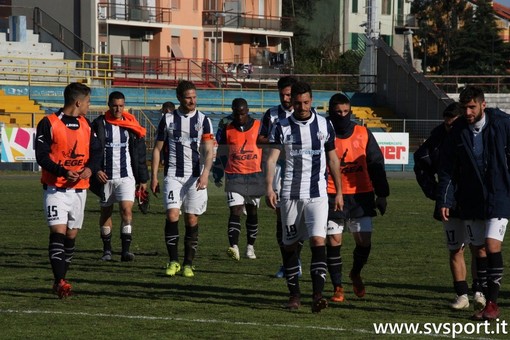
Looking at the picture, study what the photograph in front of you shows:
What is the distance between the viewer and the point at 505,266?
14.6 metres

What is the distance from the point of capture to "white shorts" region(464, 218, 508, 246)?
1020 centimetres

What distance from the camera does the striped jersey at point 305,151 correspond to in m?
10.7

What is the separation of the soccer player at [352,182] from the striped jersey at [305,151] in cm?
64

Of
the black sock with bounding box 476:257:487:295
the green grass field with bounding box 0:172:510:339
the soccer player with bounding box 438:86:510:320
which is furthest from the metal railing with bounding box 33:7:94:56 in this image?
the soccer player with bounding box 438:86:510:320

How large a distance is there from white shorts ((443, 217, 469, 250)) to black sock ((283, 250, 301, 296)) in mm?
1403

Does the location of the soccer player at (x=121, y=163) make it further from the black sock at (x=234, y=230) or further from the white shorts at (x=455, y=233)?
the white shorts at (x=455, y=233)

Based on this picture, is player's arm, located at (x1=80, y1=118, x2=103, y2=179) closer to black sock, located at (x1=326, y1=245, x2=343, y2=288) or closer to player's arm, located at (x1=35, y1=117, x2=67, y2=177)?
player's arm, located at (x1=35, y1=117, x2=67, y2=177)

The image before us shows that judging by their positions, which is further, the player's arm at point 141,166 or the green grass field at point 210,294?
the player's arm at point 141,166

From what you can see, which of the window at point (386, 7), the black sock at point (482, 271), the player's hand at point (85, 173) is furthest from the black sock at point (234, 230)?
the window at point (386, 7)

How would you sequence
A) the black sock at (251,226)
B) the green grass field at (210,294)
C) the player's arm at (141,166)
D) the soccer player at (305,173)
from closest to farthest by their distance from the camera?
1. the green grass field at (210,294)
2. the soccer player at (305,173)
3. the player's arm at (141,166)
4. the black sock at (251,226)

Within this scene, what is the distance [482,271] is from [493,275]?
41cm

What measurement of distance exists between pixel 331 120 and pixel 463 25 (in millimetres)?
81041

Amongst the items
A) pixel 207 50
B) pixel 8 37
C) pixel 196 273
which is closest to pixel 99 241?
pixel 196 273

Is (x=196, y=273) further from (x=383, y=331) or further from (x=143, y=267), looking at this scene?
(x=383, y=331)
